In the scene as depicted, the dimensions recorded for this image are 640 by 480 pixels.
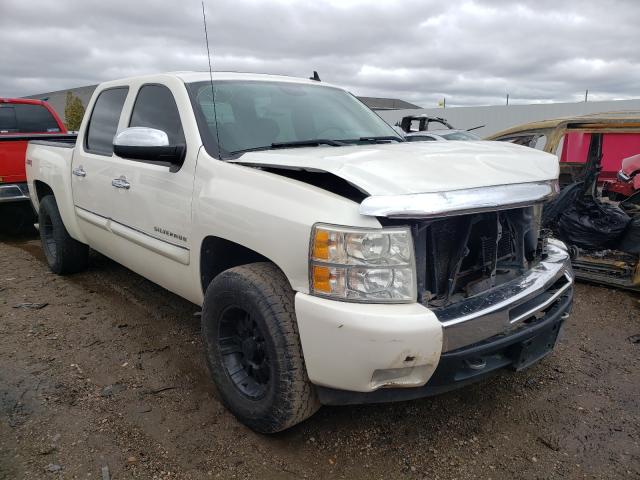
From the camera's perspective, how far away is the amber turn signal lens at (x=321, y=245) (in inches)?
79.2

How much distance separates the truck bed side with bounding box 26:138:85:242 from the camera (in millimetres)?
4375

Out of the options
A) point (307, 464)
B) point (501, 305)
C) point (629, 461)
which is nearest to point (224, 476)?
point (307, 464)

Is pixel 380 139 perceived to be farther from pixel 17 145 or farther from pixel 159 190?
pixel 17 145

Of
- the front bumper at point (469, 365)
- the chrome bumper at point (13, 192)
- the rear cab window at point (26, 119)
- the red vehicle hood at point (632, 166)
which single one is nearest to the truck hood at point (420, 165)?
the front bumper at point (469, 365)

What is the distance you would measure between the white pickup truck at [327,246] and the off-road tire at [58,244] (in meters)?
1.69

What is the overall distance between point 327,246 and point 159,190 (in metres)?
1.46

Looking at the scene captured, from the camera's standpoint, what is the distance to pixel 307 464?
7.61ft

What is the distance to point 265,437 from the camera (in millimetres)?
2492

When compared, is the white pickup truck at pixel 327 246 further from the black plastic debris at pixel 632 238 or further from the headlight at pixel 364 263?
the black plastic debris at pixel 632 238

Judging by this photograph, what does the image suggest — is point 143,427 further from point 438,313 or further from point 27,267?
point 27,267

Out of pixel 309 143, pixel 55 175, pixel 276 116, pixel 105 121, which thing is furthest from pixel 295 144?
pixel 55 175

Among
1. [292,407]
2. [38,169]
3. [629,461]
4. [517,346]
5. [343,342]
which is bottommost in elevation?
[629,461]

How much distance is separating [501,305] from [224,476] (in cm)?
144

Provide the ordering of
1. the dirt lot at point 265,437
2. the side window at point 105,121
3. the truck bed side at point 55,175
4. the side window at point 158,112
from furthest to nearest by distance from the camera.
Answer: the truck bed side at point 55,175 < the side window at point 105,121 < the side window at point 158,112 < the dirt lot at point 265,437
